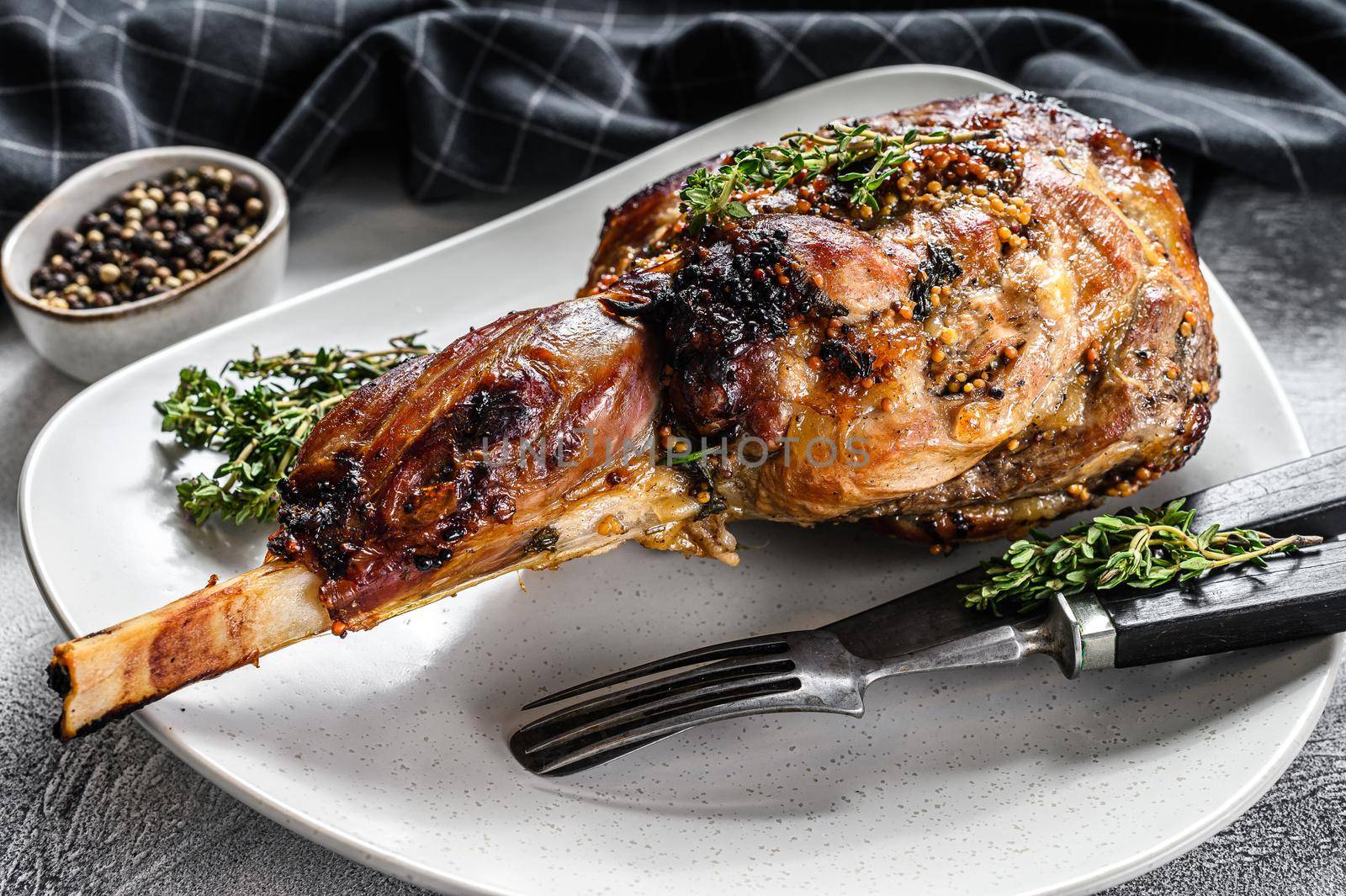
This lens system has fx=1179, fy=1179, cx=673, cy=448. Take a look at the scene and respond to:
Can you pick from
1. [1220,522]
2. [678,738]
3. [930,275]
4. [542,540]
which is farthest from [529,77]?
[1220,522]

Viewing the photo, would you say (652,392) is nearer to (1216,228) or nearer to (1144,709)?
(1144,709)

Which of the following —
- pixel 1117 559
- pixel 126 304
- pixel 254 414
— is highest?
pixel 1117 559

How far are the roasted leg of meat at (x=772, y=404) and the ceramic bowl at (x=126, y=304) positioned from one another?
140 cm

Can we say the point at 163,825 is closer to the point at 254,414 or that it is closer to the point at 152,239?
the point at 254,414

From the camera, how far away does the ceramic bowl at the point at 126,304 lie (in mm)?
3441

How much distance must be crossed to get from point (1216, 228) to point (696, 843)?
3124 millimetres

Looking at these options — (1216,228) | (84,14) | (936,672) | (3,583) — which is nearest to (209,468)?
(3,583)

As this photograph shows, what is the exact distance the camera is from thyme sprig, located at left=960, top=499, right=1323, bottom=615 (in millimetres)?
2492

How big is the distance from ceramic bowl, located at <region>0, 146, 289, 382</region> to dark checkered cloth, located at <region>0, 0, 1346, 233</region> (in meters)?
0.30

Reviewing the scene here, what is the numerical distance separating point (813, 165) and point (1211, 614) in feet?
4.26

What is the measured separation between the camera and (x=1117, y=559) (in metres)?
2.46

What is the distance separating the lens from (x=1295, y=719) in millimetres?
2477

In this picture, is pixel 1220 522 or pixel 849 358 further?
pixel 1220 522

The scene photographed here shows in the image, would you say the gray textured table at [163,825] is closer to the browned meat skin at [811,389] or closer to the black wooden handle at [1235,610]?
the black wooden handle at [1235,610]
